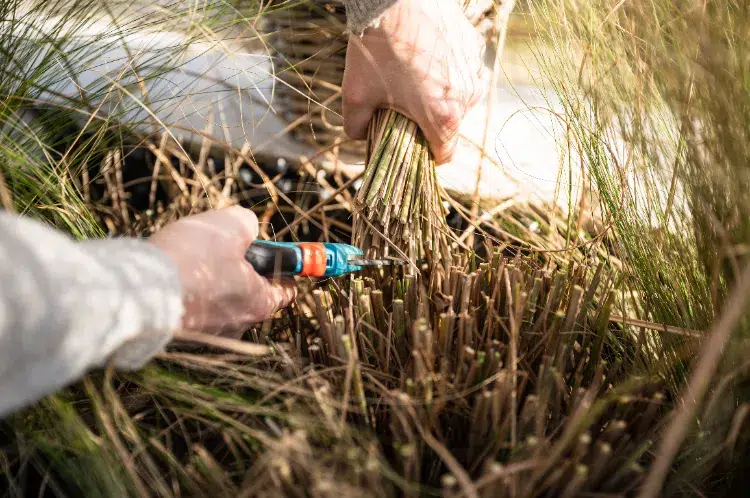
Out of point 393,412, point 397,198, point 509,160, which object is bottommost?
point 393,412

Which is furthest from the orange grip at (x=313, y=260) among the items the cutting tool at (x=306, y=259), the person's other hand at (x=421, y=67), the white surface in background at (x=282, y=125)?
the white surface in background at (x=282, y=125)

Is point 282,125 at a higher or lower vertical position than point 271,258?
→ higher

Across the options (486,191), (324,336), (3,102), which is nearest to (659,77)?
(324,336)

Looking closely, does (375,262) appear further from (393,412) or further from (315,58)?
(315,58)

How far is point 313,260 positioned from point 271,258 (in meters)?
0.04

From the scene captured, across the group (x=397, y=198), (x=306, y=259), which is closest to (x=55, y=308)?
(x=306, y=259)

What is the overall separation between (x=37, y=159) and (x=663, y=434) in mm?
651

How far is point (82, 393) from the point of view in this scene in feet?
1.74

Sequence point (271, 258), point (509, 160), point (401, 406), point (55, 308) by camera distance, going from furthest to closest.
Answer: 1. point (509, 160)
2. point (271, 258)
3. point (401, 406)
4. point (55, 308)

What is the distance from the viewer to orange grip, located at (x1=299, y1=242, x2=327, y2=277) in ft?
1.90

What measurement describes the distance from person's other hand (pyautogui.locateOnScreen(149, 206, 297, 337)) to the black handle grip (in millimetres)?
11

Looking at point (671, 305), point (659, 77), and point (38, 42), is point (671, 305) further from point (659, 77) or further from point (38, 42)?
point (38, 42)

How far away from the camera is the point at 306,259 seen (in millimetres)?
577

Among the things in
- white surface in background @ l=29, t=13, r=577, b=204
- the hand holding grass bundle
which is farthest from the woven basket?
the hand holding grass bundle
